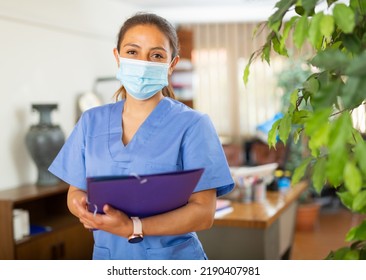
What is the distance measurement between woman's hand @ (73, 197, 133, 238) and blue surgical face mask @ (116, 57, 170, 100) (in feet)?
1.25

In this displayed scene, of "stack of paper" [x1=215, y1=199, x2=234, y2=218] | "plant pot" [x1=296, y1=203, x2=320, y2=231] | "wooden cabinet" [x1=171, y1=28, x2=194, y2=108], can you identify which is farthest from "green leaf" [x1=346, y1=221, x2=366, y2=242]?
"wooden cabinet" [x1=171, y1=28, x2=194, y2=108]

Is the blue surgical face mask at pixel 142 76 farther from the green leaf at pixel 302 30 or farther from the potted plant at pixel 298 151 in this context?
the potted plant at pixel 298 151

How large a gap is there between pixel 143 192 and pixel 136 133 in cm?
31

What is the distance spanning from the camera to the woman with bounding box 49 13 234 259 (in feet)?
4.84

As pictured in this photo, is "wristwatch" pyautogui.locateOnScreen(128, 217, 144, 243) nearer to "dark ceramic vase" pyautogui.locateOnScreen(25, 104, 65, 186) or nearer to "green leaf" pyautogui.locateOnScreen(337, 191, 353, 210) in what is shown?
"green leaf" pyautogui.locateOnScreen(337, 191, 353, 210)

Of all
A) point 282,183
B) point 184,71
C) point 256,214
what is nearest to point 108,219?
point 256,214

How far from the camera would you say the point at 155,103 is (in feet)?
5.26

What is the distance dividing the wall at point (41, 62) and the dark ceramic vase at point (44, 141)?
156mm

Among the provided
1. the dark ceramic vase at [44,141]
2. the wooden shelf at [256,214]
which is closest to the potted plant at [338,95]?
the wooden shelf at [256,214]

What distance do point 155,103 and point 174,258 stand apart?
426 mm

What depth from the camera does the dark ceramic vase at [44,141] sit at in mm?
3719

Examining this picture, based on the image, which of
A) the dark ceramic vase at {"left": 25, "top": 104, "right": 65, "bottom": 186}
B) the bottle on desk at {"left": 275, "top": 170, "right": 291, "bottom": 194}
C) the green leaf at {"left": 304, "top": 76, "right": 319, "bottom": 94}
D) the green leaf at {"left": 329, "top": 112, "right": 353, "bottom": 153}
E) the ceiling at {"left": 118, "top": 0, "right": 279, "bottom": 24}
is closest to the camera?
the green leaf at {"left": 329, "top": 112, "right": 353, "bottom": 153}

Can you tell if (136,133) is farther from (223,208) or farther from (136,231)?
(223,208)

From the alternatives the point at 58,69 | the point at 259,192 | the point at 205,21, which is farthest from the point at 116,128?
the point at 205,21
